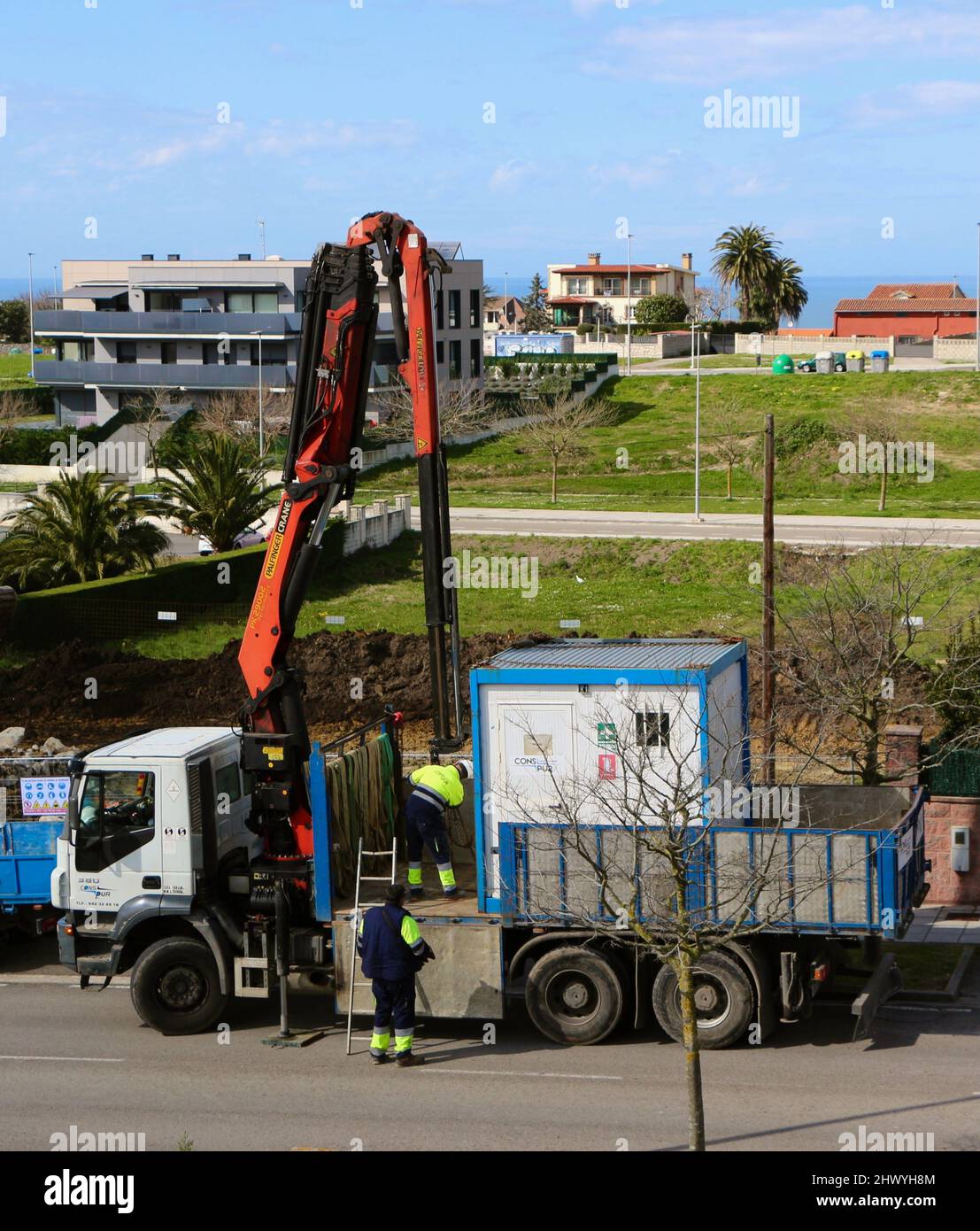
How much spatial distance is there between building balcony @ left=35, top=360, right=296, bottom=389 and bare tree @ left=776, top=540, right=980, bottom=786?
48.2m

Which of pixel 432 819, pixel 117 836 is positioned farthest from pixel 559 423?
pixel 117 836

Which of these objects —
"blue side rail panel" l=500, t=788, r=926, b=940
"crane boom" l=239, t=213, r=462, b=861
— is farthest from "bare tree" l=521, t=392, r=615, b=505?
"blue side rail panel" l=500, t=788, r=926, b=940

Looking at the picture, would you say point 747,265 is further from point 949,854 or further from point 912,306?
point 949,854

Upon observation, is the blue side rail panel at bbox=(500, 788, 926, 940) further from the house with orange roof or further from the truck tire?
the house with orange roof

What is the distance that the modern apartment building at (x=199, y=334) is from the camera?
74.7 meters

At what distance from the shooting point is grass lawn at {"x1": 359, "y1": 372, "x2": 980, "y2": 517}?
54344 mm

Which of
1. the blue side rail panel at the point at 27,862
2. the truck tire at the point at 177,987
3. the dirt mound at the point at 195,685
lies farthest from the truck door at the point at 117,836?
the dirt mound at the point at 195,685

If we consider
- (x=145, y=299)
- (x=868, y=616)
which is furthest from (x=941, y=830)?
(x=145, y=299)

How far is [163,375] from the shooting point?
75.9m

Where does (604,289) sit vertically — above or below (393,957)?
above

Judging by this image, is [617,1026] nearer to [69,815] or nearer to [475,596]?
[69,815]

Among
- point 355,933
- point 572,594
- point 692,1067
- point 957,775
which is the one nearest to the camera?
point 692,1067

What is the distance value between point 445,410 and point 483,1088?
171ft

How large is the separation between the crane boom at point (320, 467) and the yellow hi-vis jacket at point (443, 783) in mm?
525
